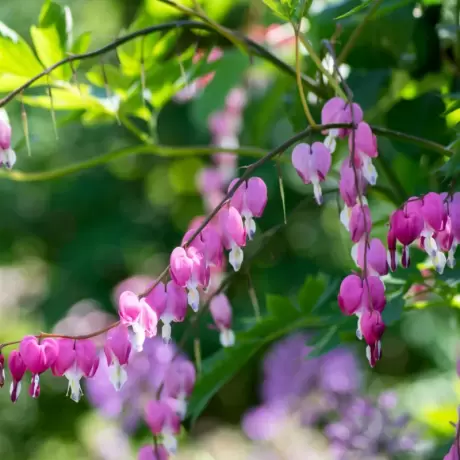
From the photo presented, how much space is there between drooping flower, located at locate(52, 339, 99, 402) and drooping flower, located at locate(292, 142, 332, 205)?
22 cm

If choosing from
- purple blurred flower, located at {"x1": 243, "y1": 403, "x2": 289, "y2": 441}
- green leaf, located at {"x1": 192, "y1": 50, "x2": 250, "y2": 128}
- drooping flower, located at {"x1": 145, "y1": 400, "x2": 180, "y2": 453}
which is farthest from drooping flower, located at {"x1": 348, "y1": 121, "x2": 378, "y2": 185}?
purple blurred flower, located at {"x1": 243, "y1": 403, "x2": 289, "y2": 441}

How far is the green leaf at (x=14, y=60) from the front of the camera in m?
0.83

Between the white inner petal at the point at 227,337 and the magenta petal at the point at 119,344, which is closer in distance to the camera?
the magenta petal at the point at 119,344

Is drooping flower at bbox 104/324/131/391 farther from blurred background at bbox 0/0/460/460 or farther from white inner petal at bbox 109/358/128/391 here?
blurred background at bbox 0/0/460/460

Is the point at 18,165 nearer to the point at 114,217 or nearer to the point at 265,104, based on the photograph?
the point at 114,217

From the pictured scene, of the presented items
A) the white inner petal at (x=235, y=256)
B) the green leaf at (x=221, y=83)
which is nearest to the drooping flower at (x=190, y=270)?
the white inner petal at (x=235, y=256)

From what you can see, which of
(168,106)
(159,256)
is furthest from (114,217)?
(168,106)

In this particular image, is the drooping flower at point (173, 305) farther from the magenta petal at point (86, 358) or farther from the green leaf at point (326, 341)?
the green leaf at point (326, 341)

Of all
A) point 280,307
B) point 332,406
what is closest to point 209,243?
point 280,307

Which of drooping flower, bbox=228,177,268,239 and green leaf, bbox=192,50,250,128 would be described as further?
green leaf, bbox=192,50,250,128

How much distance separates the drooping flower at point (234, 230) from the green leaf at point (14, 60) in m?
0.31

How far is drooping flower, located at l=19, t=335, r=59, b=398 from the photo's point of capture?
62 centimetres

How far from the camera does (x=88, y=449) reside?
11.1 feet

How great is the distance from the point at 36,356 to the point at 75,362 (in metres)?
0.03
